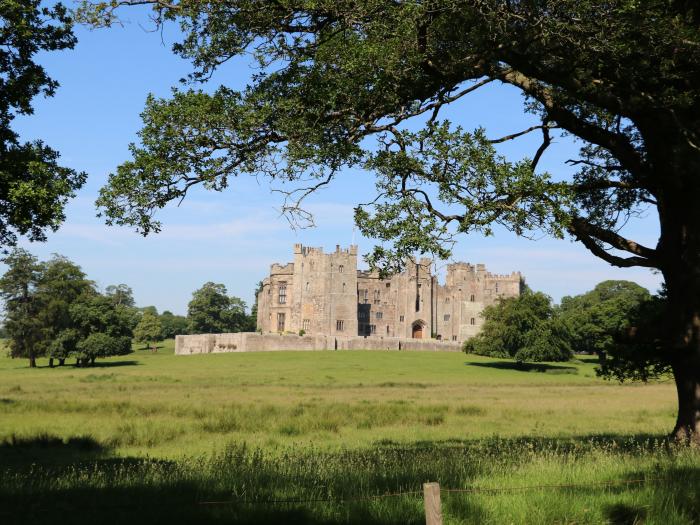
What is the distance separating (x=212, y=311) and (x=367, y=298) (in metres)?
33.0

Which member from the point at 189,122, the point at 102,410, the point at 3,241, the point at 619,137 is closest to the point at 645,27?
the point at 619,137

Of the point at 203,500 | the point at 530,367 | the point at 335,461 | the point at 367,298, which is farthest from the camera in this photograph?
the point at 367,298

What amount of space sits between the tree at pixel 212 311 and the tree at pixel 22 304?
5780 centimetres

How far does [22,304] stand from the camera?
220ft

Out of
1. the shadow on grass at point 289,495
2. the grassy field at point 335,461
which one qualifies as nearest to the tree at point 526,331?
the grassy field at point 335,461

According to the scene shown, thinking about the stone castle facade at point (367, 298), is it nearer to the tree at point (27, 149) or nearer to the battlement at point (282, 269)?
the battlement at point (282, 269)

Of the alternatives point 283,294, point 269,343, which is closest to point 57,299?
point 269,343

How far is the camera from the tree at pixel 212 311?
412 ft

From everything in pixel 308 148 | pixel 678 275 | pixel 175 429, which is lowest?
pixel 175 429

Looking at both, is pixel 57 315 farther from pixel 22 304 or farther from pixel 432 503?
pixel 432 503

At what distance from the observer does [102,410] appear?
70.4 feet

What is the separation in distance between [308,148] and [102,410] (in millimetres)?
13626

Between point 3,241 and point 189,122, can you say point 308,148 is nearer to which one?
point 189,122

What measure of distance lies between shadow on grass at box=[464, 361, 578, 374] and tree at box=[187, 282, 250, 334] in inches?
2577
